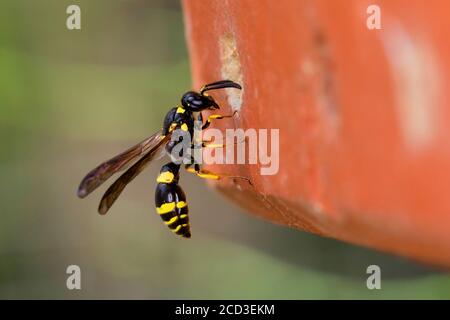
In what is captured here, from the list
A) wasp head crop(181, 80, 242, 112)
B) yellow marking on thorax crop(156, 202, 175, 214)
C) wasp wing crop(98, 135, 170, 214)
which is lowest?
yellow marking on thorax crop(156, 202, 175, 214)

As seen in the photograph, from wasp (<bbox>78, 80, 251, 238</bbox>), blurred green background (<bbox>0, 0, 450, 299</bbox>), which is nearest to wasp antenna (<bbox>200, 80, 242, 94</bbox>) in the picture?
wasp (<bbox>78, 80, 251, 238</bbox>)

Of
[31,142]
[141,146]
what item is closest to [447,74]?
[141,146]

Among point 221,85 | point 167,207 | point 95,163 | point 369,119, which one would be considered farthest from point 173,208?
point 95,163

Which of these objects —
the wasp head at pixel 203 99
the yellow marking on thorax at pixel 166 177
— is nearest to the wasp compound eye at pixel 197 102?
the wasp head at pixel 203 99

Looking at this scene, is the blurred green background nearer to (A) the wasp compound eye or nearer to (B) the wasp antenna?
(A) the wasp compound eye

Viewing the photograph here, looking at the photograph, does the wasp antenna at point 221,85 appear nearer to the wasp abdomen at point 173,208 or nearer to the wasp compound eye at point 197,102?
the wasp compound eye at point 197,102
